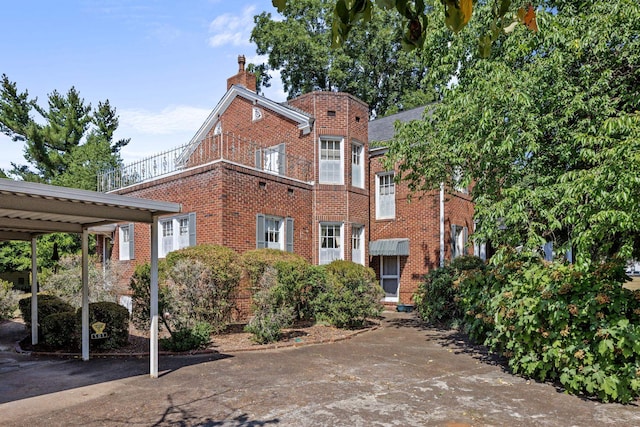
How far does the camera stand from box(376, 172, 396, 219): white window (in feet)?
58.4

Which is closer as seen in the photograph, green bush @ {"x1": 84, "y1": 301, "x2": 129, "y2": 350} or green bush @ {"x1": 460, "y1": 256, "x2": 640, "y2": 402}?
green bush @ {"x1": 460, "y1": 256, "x2": 640, "y2": 402}

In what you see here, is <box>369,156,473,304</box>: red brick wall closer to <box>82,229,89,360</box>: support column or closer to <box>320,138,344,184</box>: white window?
<box>320,138,344,184</box>: white window

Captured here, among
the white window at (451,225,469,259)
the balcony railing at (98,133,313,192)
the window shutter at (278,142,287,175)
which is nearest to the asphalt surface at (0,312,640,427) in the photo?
the balcony railing at (98,133,313,192)

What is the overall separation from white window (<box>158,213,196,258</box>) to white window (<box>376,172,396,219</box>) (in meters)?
7.74

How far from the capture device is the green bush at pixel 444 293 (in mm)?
12672

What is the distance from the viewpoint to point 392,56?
33.3m

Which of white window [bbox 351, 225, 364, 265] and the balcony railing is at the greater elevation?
the balcony railing

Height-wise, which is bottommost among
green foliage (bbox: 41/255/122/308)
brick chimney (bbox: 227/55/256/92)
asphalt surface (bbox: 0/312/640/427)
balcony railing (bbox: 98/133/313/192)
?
asphalt surface (bbox: 0/312/640/427)

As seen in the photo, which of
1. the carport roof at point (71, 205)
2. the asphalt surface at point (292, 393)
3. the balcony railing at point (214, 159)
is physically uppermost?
the balcony railing at point (214, 159)

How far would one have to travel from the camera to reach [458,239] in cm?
1859

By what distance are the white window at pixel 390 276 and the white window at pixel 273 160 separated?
5.63 meters

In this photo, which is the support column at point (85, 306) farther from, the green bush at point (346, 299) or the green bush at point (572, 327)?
the green bush at point (572, 327)

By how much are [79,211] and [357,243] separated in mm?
12345

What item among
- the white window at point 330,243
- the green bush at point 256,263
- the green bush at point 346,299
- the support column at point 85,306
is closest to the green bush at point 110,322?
the support column at point 85,306
